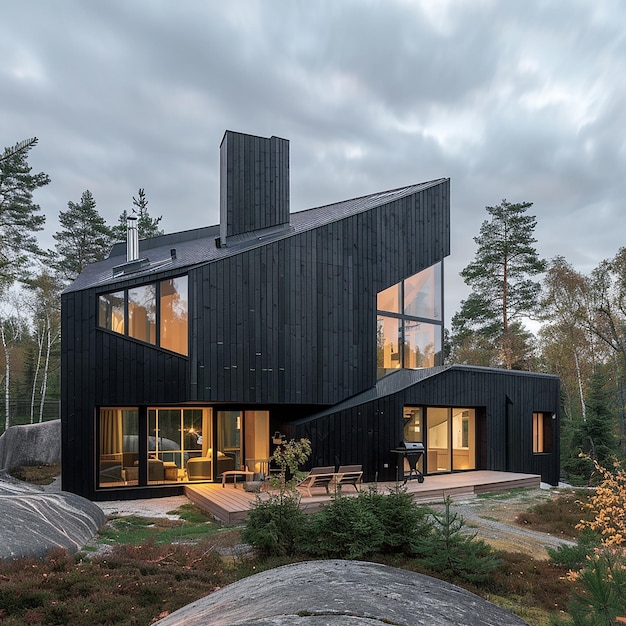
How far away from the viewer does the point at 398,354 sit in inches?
599

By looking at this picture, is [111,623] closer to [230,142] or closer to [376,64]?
[230,142]

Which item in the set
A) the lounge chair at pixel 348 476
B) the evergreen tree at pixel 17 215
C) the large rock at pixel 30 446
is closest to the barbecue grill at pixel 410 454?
the lounge chair at pixel 348 476

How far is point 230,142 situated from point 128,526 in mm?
10126

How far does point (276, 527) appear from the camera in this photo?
20.7ft

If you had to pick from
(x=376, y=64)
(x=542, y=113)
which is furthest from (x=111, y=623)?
(x=542, y=113)

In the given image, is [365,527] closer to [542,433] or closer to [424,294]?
[424,294]

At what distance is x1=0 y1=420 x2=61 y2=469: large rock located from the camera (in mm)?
15469

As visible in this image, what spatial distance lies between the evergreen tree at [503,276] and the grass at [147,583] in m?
24.7

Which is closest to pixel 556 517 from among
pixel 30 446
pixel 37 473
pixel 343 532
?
pixel 343 532

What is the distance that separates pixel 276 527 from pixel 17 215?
22803 millimetres

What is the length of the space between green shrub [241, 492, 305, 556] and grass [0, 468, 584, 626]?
19 centimetres

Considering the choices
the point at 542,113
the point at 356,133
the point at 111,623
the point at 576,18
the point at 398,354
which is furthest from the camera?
the point at 356,133

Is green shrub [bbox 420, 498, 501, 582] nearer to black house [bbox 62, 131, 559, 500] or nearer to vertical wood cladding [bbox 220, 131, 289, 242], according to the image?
black house [bbox 62, 131, 559, 500]

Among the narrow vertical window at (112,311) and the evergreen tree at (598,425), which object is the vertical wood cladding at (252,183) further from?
the evergreen tree at (598,425)
